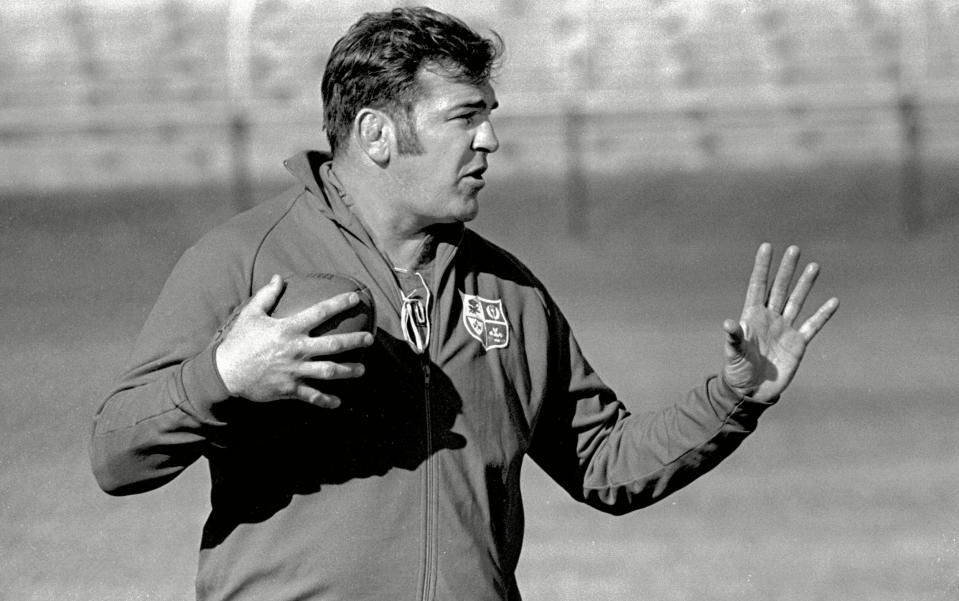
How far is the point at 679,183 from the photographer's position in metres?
14.7

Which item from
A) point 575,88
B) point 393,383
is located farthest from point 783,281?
point 575,88

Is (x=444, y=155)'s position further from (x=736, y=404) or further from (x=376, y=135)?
(x=736, y=404)

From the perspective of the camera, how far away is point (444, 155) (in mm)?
2012

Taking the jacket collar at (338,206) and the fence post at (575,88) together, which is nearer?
the jacket collar at (338,206)

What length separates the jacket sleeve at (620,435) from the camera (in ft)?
6.61

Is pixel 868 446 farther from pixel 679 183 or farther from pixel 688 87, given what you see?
pixel 679 183

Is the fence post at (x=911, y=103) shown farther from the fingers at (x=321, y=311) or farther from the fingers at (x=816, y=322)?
the fingers at (x=321, y=311)

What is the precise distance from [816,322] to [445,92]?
611mm

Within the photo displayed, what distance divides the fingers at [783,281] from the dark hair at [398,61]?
491mm

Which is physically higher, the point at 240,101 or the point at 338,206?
the point at 338,206

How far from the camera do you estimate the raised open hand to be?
1.97m

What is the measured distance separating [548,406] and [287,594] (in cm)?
51

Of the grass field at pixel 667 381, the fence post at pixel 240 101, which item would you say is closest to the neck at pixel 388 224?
the grass field at pixel 667 381

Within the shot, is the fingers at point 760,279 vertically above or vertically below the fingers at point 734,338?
above
